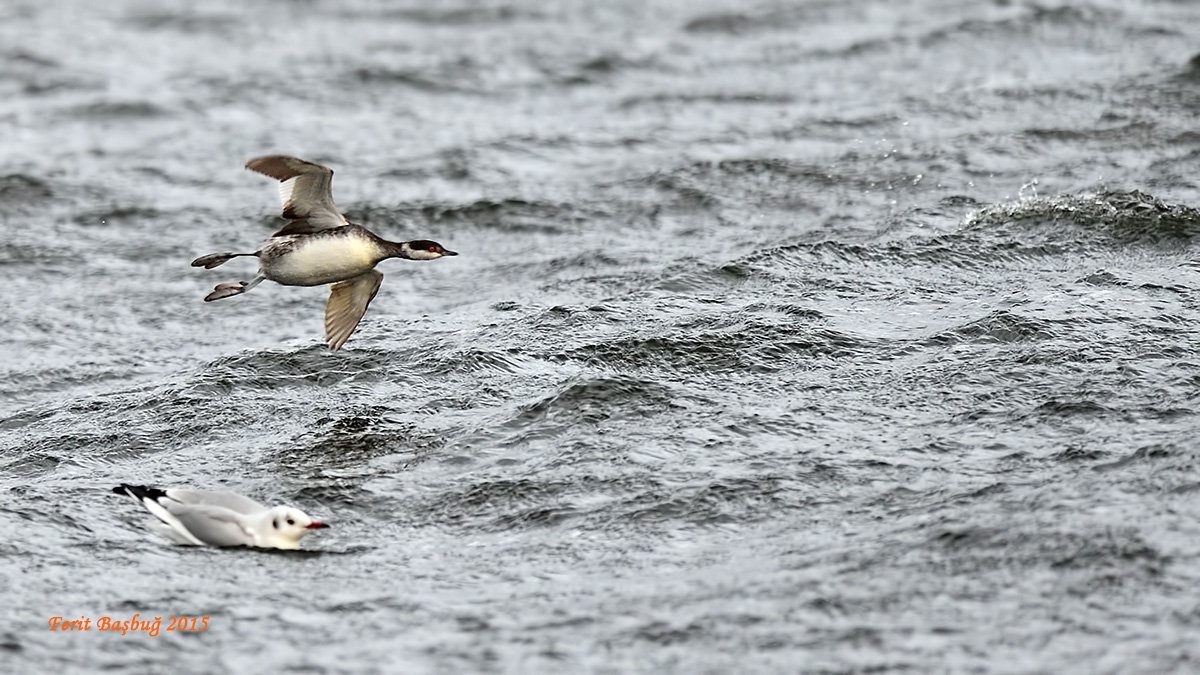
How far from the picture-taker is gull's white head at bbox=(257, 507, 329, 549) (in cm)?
699

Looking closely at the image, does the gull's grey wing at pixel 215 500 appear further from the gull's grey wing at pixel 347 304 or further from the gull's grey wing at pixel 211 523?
the gull's grey wing at pixel 347 304

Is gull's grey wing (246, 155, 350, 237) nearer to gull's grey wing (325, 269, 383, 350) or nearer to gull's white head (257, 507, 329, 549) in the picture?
gull's grey wing (325, 269, 383, 350)

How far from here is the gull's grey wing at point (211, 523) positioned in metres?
7.02

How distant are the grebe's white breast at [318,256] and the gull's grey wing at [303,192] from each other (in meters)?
0.09

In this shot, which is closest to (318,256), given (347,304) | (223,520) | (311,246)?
(311,246)

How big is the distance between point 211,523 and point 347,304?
9.02 ft

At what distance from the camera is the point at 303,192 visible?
8977 millimetres

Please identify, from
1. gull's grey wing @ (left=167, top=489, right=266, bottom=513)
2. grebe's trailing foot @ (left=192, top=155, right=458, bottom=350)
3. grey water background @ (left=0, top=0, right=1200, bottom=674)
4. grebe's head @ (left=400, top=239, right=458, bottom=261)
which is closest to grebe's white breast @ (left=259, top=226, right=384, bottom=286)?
grebe's trailing foot @ (left=192, top=155, right=458, bottom=350)

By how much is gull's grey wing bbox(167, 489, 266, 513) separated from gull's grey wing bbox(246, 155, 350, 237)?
6.49 ft

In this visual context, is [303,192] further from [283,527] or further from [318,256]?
[283,527]

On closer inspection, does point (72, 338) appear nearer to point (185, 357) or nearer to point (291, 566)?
point (185, 357)

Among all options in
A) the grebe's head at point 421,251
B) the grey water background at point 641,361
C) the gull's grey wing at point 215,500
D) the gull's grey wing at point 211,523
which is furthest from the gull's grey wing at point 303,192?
the gull's grey wing at point 211,523

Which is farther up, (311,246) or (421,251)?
(311,246)

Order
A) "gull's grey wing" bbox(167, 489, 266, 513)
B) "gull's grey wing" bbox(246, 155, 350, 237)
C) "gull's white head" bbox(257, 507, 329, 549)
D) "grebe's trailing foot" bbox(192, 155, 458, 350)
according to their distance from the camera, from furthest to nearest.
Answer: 1. "grebe's trailing foot" bbox(192, 155, 458, 350)
2. "gull's grey wing" bbox(246, 155, 350, 237)
3. "gull's grey wing" bbox(167, 489, 266, 513)
4. "gull's white head" bbox(257, 507, 329, 549)
